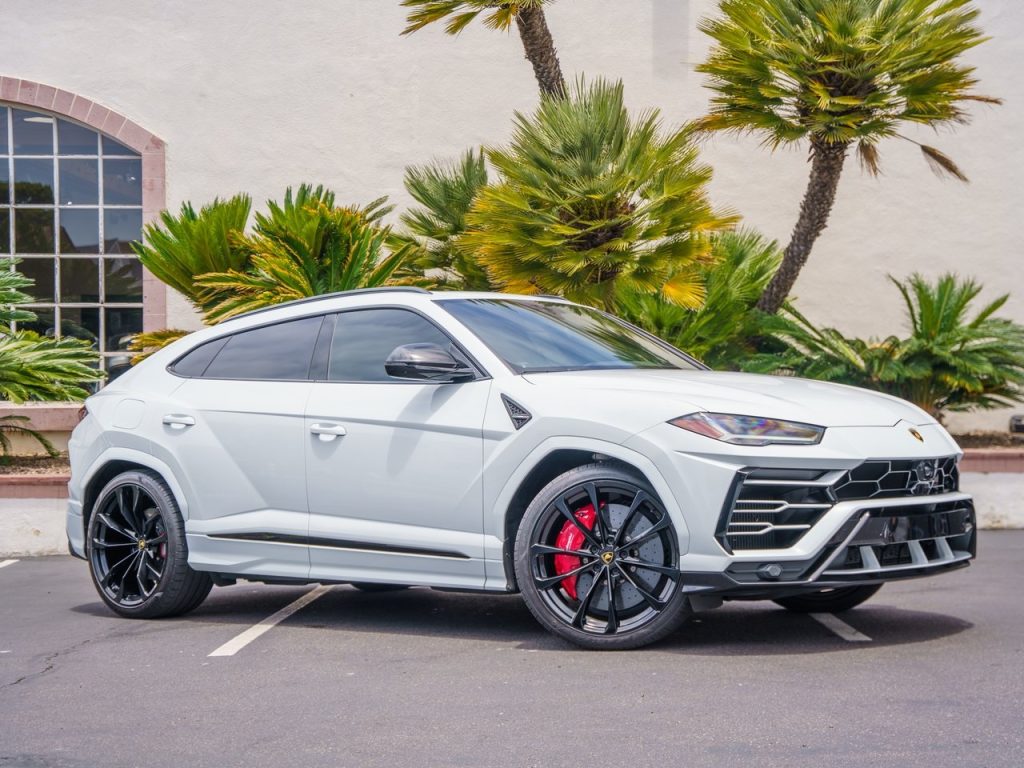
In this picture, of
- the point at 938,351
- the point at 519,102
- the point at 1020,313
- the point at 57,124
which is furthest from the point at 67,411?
the point at 1020,313

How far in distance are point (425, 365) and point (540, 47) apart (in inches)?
362

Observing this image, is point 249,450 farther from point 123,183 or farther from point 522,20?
point 123,183

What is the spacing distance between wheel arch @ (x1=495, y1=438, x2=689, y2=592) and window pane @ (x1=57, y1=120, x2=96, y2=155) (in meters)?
13.7

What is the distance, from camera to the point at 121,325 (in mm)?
18281

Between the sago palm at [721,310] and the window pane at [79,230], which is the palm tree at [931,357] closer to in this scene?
the sago palm at [721,310]

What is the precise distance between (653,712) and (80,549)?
410cm

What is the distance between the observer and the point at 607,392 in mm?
6059

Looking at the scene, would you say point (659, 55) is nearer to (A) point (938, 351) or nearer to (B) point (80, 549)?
(A) point (938, 351)

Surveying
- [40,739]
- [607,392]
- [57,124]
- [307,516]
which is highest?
[57,124]

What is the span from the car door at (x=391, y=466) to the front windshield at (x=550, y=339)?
20 cm

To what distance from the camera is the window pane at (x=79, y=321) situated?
60.1ft

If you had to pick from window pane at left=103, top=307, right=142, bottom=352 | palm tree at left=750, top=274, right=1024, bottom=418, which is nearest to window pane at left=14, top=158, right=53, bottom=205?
window pane at left=103, top=307, right=142, bottom=352

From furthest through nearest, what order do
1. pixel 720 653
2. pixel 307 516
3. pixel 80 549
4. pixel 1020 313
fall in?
pixel 1020 313 → pixel 80 549 → pixel 307 516 → pixel 720 653

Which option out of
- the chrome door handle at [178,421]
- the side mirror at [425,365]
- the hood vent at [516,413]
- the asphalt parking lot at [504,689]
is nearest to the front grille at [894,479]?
the asphalt parking lot at [504,689]
